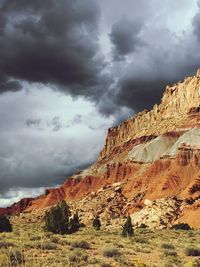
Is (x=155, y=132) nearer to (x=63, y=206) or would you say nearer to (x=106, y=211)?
(x=106, y=211)

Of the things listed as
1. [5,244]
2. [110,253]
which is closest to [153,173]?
[110,253]

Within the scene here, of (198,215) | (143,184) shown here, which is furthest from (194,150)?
(198,215)

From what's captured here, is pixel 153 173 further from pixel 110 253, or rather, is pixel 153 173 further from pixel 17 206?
pixel 110 253

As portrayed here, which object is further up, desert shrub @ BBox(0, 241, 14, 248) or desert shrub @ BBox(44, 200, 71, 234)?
desert shrub @ BBox(44, 200, 71, 234)

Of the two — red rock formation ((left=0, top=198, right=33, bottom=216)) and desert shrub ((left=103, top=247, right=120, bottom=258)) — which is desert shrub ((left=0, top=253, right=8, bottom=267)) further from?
red rock formation ((left=0, top=198, right=33, bottom=216))

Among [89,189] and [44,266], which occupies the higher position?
[89,189]

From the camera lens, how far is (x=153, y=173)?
408ft

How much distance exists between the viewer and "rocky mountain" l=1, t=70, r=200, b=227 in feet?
303

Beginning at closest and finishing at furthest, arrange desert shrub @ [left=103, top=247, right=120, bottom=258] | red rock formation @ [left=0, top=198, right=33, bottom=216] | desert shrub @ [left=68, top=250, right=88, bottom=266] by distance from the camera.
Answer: desert shrub @ [left=68, top=250, right=88, bottom=266] < desert shrub @ [left=103, top=247, right=120, bottom=258] < red rock formation @ [left=0, top=198, right=33, bottom=216]

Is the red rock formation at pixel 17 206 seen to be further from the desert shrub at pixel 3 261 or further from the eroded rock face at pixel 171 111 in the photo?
the desert shrub at pixel 3 261

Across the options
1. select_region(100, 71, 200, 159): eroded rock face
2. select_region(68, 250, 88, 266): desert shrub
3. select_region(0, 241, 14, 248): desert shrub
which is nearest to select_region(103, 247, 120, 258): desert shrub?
select_region(68, 250, 88, 266): desert shrub

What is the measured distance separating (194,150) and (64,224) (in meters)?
81.2

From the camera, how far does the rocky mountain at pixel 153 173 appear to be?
92.5m

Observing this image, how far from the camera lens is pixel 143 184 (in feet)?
393
